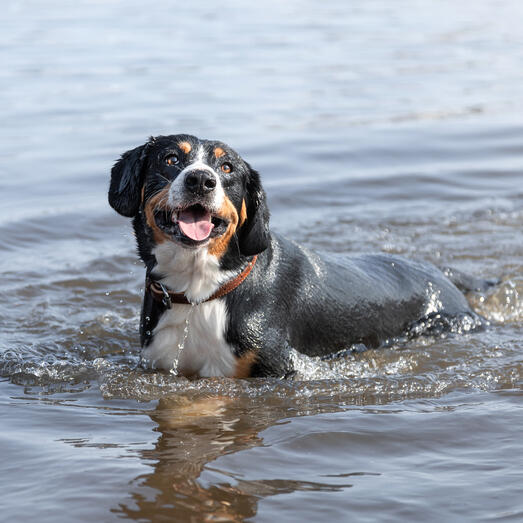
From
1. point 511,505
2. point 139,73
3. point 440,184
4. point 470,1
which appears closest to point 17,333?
point 511,505

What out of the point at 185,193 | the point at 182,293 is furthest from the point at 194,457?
the point at 185,193

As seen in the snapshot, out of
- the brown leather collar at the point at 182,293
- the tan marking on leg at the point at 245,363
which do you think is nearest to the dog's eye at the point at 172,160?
the brown leather collar at the point at 182,293

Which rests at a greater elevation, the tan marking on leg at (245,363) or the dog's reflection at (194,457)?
the tan marking on leg at (245,363)

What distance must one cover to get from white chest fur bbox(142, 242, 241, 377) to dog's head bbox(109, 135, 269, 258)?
0.11m

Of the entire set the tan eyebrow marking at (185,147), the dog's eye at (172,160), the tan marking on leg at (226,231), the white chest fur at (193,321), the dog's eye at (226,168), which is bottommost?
the white chest fur at (193,321)

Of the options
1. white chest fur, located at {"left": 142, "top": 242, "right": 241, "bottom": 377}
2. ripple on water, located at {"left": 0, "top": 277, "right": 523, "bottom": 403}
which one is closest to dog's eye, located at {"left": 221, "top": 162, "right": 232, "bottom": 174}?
white chest fur, located at {"left": 142, "top": 242, "right": 241, "bottom": 377}

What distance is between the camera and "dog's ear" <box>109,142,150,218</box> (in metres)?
5.76

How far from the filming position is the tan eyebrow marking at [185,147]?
5598 mm

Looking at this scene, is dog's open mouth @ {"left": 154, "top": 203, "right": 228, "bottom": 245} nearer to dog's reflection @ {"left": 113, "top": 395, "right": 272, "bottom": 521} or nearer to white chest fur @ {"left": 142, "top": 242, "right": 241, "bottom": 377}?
white chest fur @ {"left": 142, "top": 242, "right": 241, "bottom": 377}

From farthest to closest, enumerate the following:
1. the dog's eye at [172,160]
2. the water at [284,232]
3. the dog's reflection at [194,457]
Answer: the dog's eye at [172,160] < the water at [284,232] < the dog's reflection at [194,457]

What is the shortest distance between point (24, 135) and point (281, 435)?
8714 mm

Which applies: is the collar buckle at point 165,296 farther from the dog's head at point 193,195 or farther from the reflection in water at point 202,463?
the reflection in water at point 202,463

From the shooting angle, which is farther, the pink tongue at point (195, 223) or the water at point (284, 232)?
the pink tongue at point (195, 223)

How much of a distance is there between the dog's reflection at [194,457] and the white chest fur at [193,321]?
0.23 meters
